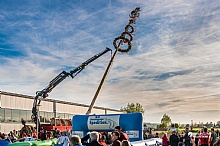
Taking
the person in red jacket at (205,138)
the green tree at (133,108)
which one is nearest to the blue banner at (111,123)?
the person in red jacket at (205,138)

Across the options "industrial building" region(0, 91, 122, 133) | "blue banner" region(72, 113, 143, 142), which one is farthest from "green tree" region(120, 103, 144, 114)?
"blue banner" region(72, 113, 143, 142)

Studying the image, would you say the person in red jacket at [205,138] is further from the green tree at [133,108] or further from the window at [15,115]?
A: the green tree at [133,108]

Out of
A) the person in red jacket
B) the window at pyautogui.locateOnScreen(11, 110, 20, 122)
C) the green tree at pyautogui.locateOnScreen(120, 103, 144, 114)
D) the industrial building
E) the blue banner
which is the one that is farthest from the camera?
the green tree at pyautogui.locateOnScreen(120, 103, 144, 114)

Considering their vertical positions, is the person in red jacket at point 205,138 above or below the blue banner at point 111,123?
below

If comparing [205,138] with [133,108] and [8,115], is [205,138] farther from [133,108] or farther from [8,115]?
[133,108]

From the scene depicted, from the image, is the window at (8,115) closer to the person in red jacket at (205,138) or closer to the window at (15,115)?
the window at (15,115)

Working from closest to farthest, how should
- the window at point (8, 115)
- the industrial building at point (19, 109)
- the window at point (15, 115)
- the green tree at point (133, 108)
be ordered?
1. the industrial building at point (19, 109)
2. the window at point (8, 115)
3. the window at point (15, 115)
4. the green tree at point (133, 108)

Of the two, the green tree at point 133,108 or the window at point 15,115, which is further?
the green tree at point 133,108

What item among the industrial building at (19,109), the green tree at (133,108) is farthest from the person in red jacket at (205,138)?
the green tree at (133,108)

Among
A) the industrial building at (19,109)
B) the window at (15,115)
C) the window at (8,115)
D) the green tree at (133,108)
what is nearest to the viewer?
the industrial building at (19,109)

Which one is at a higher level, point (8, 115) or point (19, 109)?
point (19, 109)

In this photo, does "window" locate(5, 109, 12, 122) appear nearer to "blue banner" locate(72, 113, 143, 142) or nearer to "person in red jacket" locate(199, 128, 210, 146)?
"blue banner" locate(72, 113, 143, 142)

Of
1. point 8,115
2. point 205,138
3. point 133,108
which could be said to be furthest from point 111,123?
point 133,108

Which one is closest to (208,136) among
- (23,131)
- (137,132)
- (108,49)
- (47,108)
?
(137,132)
